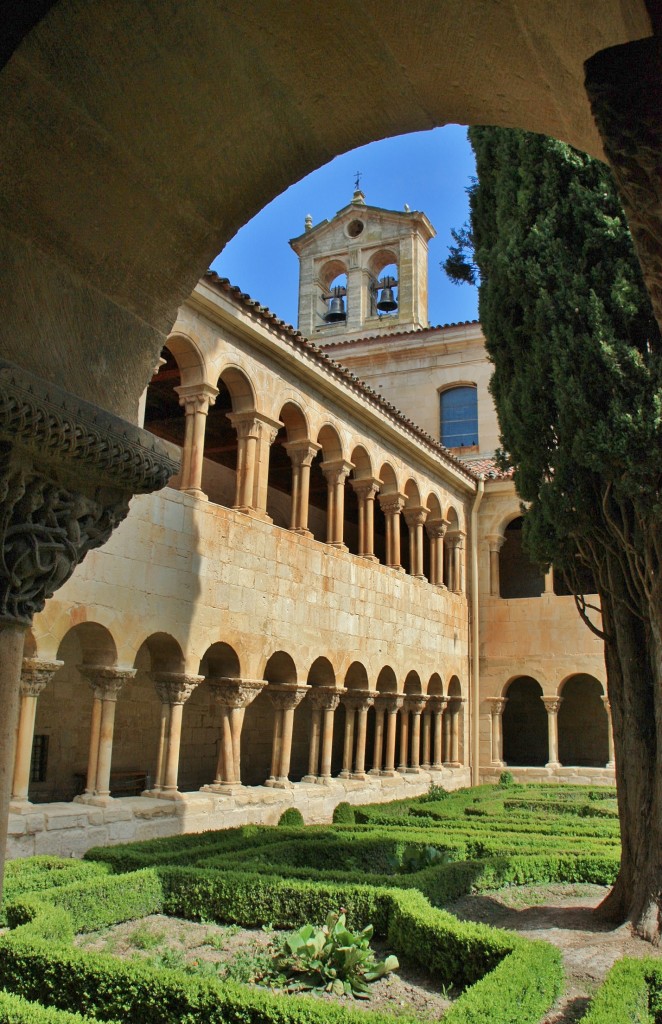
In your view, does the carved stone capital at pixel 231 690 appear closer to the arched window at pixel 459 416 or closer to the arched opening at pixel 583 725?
the arched window at pixel 459 416

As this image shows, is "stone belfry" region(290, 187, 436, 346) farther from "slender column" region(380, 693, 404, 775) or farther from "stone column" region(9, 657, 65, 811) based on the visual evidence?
"stone column" region(9, 657, 65, 811)

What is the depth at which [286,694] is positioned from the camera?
43.5ft

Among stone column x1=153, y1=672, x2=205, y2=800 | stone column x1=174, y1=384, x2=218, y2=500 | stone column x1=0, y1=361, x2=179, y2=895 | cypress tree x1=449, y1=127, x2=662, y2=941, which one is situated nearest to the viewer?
stone column x1=0, y1=361, x2=179, y2=895

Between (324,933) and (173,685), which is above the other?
(173,685)

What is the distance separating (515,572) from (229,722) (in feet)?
46.7

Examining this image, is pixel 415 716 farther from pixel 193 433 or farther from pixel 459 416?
pixel 459 416

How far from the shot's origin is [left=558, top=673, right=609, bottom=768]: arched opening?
76.3 ft

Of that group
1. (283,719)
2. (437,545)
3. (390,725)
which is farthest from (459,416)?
(283,719)

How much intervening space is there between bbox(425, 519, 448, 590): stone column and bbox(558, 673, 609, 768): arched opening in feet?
21.3

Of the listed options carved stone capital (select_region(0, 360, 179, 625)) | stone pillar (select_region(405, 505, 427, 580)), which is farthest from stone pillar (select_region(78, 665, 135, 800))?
stone pillar (select_region(405, 505, 427, 580))

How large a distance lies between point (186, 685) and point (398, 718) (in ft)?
28.6

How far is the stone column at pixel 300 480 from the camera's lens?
1382 cm

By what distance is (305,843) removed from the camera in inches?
370

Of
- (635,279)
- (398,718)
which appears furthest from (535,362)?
(398,718)
